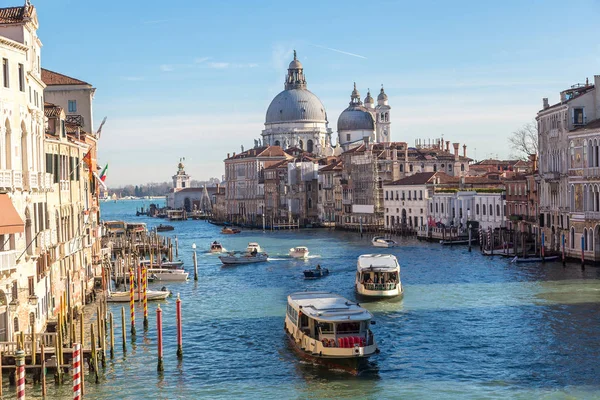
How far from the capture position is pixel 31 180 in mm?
17859

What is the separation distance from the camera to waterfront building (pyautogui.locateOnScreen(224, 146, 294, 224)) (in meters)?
97.5

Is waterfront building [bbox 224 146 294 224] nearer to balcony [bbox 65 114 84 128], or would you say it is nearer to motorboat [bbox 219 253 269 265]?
motorboat [bbox 219 253 269 265]

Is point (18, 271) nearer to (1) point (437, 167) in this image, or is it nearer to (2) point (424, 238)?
(2) point (424, 238)

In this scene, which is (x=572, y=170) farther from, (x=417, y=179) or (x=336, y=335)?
(x=417, y=179)

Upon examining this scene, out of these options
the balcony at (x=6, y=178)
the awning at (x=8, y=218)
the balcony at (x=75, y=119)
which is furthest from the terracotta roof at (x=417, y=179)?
the awning at (x=8, y=218)

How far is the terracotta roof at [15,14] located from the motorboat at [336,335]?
814 centimetres

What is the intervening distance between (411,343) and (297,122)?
309 ft

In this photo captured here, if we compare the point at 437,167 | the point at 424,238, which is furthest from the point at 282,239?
the point at 437,167

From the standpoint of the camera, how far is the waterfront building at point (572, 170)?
119ft

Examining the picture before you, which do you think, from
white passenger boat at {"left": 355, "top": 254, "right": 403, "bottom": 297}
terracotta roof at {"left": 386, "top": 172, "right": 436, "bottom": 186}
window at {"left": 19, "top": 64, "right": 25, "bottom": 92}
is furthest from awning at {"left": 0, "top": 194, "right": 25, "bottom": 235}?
terracotta roof at {"left": 386, "top": 172, "right": 436, "bottom": 186}

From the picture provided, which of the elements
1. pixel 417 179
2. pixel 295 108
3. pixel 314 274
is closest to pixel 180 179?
pixel 295 108

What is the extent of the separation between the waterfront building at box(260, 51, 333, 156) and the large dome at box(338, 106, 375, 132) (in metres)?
5.30

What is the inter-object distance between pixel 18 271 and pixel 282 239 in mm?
48286

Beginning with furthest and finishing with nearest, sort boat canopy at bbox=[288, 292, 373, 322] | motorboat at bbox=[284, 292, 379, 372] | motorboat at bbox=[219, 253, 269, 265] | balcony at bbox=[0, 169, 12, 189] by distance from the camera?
1. motorboat at bbox=[219, 253, 269, 265]
2. boat canopy at bbox=[288, 292, 373, 322]
3. motorboat at bbox=[284, 292, 379, 372]
4. balcony at bbox=[0, 169, 12, 189]
